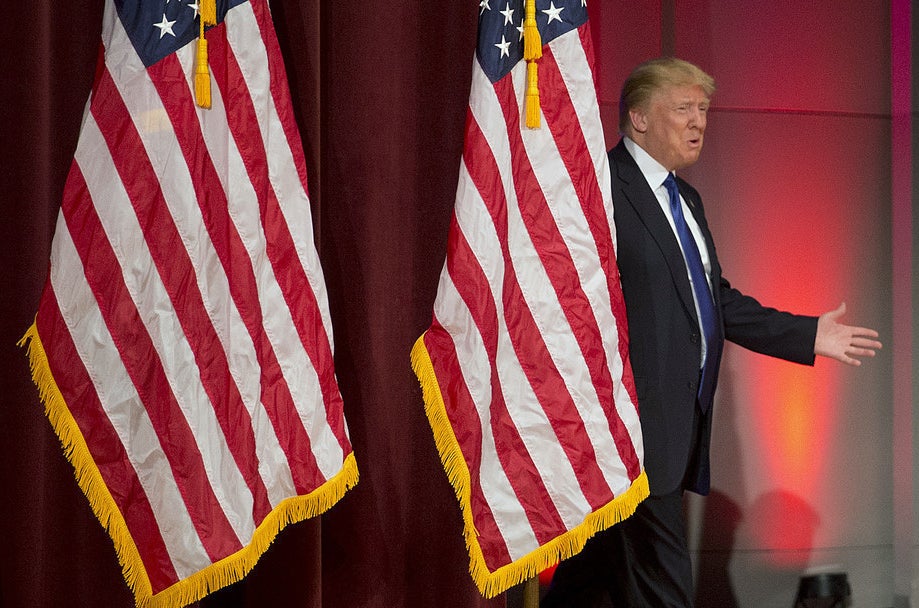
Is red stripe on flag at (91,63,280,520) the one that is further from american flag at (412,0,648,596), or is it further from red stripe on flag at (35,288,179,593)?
american flag at (412,0,648,596)

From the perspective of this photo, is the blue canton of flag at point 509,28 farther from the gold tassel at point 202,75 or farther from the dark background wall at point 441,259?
the gold tassel at point 202,75

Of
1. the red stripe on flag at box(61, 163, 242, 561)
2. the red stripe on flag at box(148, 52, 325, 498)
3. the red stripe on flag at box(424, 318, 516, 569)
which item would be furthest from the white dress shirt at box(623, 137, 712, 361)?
the red stripe on flag at box(61, 163, 242, 561)

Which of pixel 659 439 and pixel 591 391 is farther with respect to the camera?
pixel 659 439

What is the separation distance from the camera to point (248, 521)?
2744mm

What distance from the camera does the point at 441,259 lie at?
3318 millimetres

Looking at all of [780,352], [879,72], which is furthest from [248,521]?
[879,72]

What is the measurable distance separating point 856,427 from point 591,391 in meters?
1.56

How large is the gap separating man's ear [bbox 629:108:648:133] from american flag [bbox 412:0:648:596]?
394mm

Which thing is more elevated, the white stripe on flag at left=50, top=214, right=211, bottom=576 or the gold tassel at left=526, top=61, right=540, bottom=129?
the gold tassel at left=526, top=61, right=540, bottom=129

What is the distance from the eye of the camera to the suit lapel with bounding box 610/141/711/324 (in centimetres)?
310

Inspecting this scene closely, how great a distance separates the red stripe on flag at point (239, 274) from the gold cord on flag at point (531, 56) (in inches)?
29.4

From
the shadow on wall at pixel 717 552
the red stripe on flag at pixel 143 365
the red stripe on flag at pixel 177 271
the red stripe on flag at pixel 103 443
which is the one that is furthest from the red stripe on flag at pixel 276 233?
the shadow on wall at pixel 717 552

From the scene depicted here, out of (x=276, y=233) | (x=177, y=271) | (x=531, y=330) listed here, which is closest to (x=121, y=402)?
(x=177, y=271)

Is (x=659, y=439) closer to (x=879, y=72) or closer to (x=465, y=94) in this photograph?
(x=465, y=94)
